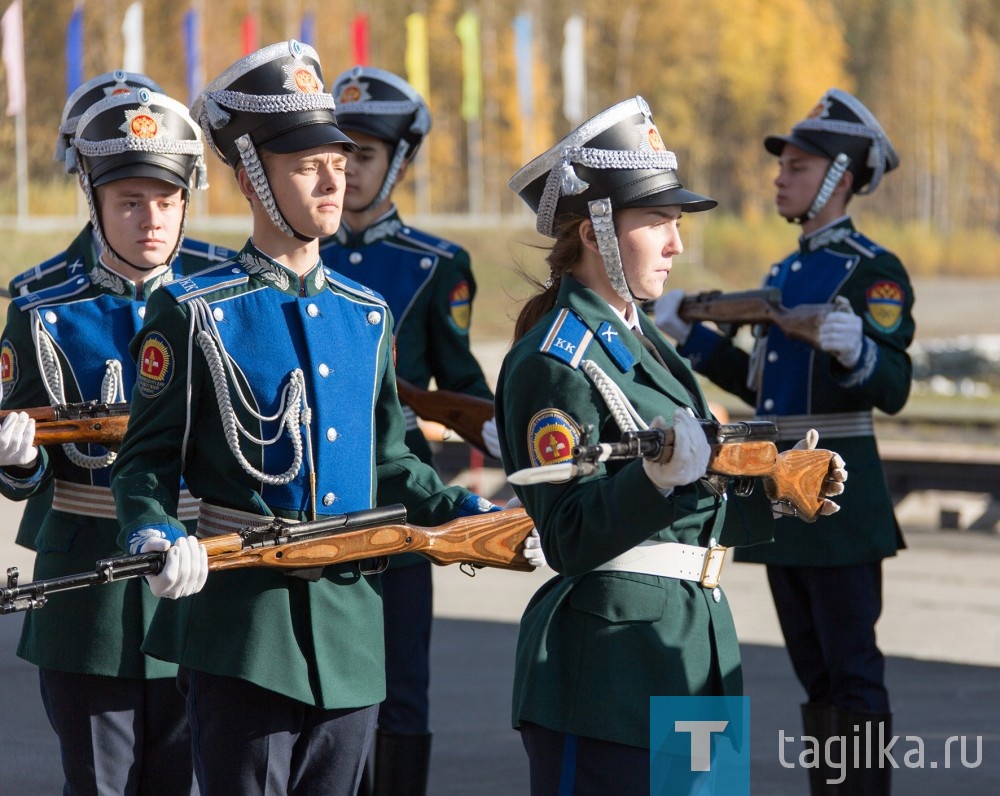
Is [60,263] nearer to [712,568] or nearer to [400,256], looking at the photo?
[400,256]

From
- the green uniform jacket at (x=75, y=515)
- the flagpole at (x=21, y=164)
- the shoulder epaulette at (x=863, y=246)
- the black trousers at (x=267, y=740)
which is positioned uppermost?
the flagpole at (x=21, y=164)

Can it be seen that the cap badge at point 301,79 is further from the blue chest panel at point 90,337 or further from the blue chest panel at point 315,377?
the blue chest panel at point 90,337

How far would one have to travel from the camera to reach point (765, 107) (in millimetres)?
30234

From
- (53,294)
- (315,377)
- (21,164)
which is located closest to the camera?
(315,377)

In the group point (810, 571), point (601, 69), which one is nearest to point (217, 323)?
point (810, 571)

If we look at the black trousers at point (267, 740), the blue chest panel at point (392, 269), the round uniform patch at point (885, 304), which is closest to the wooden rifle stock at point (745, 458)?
the black trousers at point (267, 740)

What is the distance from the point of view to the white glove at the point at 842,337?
4961 mm

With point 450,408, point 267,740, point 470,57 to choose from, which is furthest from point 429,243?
point 470,57

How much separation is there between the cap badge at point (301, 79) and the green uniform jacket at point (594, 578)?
2.34 ft

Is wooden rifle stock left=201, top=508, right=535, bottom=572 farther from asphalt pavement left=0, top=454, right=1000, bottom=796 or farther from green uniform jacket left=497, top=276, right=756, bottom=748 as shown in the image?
asphalt pavement left=0, top=454, right=1000, bottom=796

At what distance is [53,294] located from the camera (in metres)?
4.12

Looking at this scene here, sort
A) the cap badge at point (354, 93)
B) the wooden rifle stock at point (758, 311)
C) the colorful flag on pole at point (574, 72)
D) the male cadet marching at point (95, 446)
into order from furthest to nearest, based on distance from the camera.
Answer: the colorful flag on pole at point (574, 72) < the cap badge at point (354, 93) < the wooden rifle stock at point (758, 311) < the male cadet marching at point (95, 446)

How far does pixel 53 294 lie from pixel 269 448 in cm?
112

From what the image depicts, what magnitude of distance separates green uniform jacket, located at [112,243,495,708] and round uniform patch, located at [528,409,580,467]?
48 centimetres
